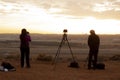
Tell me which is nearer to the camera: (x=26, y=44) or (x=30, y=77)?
(x=30, y=77)

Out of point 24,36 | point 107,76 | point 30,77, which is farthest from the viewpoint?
point 24,36

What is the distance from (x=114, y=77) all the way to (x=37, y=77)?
3672mm

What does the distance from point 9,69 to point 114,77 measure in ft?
17.5

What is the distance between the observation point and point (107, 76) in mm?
20453

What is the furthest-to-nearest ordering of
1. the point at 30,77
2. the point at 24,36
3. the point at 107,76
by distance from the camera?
the point at 24,36 < the point at 107,76 < the point at 30,77

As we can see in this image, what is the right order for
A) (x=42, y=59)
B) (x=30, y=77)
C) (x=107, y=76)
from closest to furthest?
(x=30, y=77)
(x=107, y=76)
(x=42, y=59)

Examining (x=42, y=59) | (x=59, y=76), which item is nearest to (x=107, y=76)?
(x=59, y=76)

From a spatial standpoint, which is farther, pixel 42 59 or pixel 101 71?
pixel 42 59

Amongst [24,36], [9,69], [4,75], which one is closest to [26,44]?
[24,36]

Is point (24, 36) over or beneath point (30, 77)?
over

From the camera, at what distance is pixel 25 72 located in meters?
20.9

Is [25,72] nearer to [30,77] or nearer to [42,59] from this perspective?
[30,77]

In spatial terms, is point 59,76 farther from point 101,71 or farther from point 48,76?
point 101,71

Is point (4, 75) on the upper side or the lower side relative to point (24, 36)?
lower
